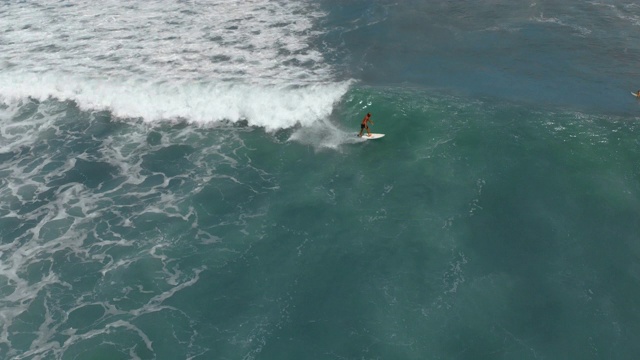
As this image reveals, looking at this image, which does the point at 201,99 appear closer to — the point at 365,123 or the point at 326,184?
the point at 365,123

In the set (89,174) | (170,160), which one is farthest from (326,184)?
(89,174)

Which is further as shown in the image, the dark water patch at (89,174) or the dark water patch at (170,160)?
the dark water patch at (170,160)

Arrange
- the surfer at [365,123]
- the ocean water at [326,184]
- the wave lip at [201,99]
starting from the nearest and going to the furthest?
the ocean water at [326,184] < the surfer at [365,123] < the wave lip at [201,99]

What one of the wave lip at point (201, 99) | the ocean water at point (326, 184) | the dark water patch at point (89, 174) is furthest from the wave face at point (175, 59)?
the dark water patch at point (89, 174)

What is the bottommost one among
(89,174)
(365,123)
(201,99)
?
(89,174)

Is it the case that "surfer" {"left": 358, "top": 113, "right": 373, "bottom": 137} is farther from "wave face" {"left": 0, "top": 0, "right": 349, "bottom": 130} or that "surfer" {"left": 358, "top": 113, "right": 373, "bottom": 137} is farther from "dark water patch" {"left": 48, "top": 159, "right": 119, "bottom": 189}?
"dark water patch" {"left": 48, "top": 159, "right": 119, "bottom": 189}

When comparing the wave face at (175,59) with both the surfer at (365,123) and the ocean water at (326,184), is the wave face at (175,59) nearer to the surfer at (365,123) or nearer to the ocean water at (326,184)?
the ocean water at (326,184)

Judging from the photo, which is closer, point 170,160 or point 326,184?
point 326,184
